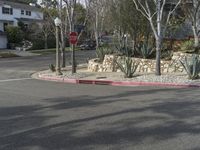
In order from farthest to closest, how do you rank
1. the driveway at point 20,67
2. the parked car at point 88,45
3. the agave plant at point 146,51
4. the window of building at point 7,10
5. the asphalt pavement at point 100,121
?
1. the window of building at point 7,10
2. the parked car at point 88,45
3. the driveway at point 20,67
4. the agave plant at point 146,51
5. the asphalt pavement at point 100,121

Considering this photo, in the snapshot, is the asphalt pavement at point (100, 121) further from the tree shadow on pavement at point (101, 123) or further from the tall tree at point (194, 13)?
the tall tree at point (194, 13)

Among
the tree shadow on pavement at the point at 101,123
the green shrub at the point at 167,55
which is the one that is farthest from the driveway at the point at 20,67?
the tree shadow on pavement at the point at 101,123

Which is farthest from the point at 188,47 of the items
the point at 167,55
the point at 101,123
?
the point at 101,123

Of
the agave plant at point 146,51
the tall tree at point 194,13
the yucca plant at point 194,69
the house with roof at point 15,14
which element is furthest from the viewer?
the house with roof at point 15,14

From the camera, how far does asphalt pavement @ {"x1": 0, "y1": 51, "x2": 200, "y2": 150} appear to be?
724cm

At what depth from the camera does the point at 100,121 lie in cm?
912

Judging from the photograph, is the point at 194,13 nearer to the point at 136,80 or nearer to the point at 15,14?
the point at 136,80

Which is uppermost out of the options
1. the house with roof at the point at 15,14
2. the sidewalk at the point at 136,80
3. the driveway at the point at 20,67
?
the house with roof at the point at 15,14

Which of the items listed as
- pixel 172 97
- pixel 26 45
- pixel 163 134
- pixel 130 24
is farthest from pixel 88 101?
pixel 26 45

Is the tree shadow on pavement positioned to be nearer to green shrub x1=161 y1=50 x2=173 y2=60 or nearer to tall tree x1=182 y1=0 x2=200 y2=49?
green shrub x1=161 y1=50 x2=173 y2=60

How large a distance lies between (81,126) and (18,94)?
6127 mm

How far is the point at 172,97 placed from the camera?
13.2 m

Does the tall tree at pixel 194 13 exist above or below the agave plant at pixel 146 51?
above

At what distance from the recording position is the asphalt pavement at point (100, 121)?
724 centimetres
